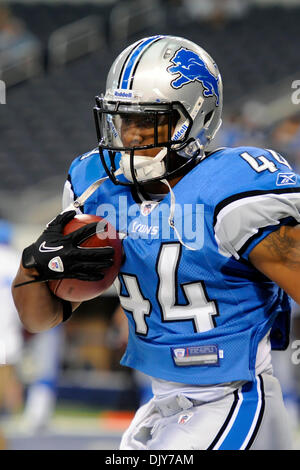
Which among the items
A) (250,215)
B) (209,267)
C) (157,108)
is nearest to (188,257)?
(209,267)

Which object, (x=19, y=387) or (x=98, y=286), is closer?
(x=98, y=286)

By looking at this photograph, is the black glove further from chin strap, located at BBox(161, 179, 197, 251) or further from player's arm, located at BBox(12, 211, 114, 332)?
chin strap, located at BBox(161, 179, 197, 251)

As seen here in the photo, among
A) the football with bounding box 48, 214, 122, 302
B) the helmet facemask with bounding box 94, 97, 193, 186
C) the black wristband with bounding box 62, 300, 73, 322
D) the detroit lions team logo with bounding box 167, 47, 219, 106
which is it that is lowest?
the black wristband with bounding box 62, 300, 73, 322

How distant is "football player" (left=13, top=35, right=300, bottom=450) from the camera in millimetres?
1957

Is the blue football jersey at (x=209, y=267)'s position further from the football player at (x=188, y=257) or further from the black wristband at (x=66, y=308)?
the black wristband at (x=66, y=308)

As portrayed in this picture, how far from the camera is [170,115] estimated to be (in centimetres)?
211

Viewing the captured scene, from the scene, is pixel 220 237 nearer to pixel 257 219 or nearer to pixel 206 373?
pixel 257 219

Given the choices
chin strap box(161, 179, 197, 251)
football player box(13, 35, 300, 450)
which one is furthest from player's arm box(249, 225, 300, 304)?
chin strap box(161, 179, 197, 251)

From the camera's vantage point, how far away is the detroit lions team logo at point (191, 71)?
2.13 m

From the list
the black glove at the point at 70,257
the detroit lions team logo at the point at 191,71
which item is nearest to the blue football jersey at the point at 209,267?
the black glove at the point at 70,257

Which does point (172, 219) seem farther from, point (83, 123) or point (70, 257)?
point (83, 123)

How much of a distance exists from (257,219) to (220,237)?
107mm

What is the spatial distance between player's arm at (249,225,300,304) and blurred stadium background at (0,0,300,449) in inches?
98.2

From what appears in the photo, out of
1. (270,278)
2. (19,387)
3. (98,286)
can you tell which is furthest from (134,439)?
(19,387)
